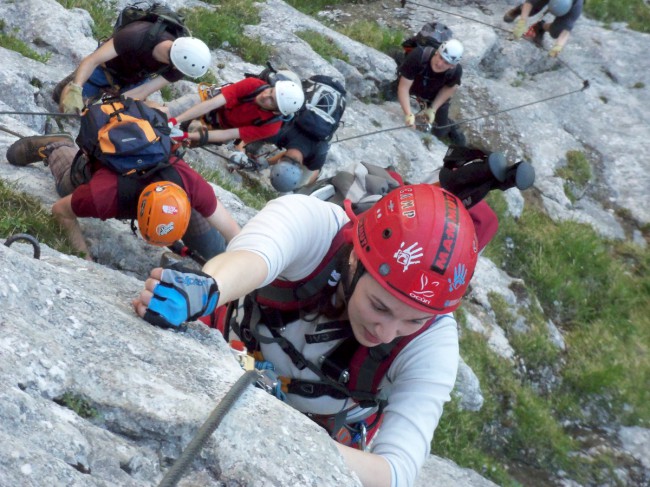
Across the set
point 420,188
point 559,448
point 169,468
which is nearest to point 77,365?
point 169,468

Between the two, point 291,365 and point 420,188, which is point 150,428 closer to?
point 291,365

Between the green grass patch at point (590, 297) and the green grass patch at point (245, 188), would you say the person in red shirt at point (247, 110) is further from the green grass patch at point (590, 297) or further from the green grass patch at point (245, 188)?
the green grass patch at point (590, 297)

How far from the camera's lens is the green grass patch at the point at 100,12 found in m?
10.8

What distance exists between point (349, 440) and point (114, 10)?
31.8 ft

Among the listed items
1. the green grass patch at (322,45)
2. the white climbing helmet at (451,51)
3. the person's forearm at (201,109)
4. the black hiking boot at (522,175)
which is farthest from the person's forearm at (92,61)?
the white climbing helmet at (451,51)

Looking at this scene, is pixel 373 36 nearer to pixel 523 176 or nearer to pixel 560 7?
pixel 560 7

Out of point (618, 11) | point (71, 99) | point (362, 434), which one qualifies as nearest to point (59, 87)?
point (71, 99)

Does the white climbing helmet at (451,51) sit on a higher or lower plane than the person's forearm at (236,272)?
lower

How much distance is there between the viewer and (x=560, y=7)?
57.0 feet

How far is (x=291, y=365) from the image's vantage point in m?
3.95

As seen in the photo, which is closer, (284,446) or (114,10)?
(284,446)

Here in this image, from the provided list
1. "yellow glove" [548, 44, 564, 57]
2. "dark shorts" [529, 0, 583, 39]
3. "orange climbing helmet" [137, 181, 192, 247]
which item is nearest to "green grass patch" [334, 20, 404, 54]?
"dark shorts" [529, 0, 583, 39]

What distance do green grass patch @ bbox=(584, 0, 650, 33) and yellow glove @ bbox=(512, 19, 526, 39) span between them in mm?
3478

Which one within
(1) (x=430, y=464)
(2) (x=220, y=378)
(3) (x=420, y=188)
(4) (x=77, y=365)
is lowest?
(1) (x=430, y=464)
